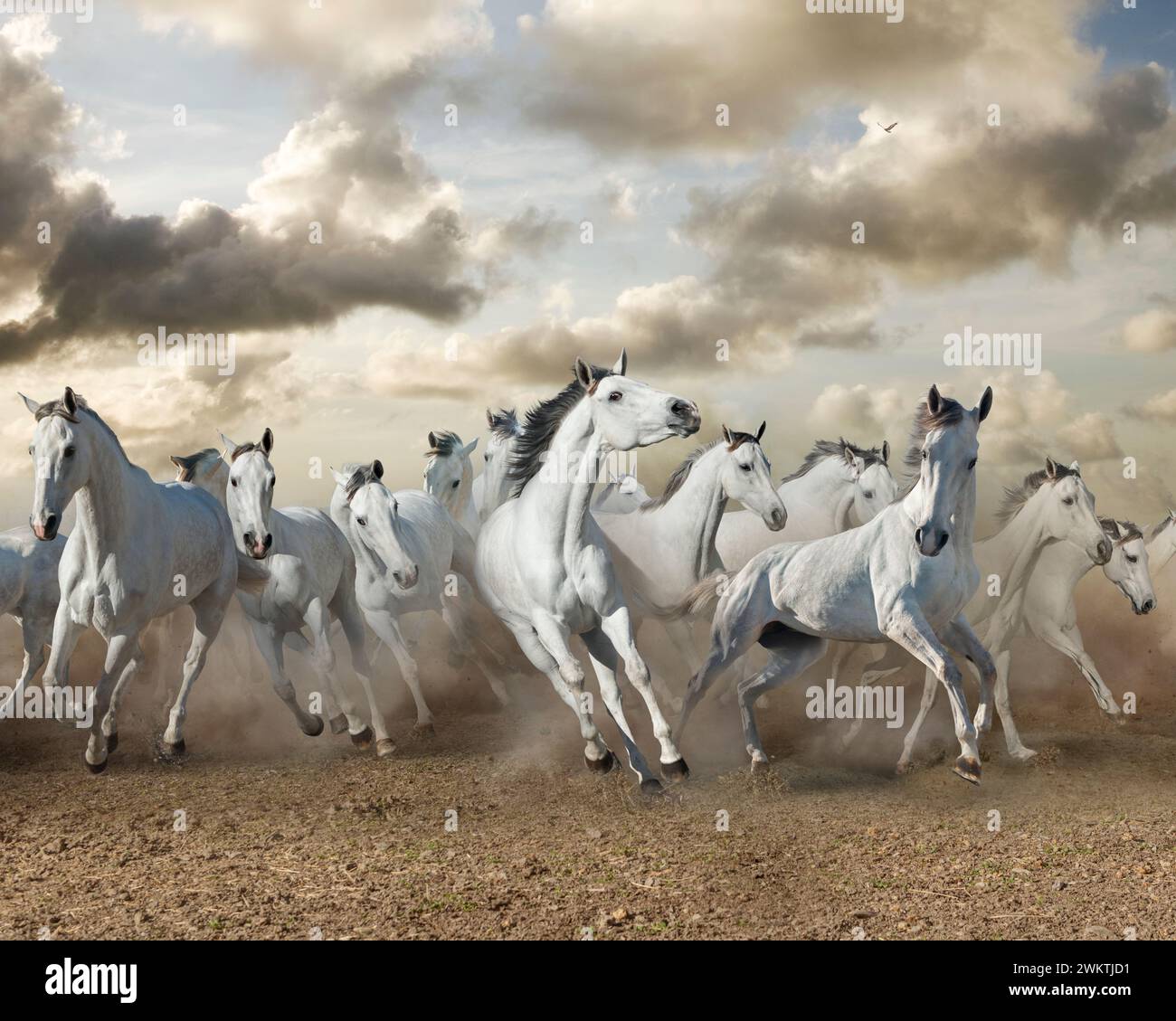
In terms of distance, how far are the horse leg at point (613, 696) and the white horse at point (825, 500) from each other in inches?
115

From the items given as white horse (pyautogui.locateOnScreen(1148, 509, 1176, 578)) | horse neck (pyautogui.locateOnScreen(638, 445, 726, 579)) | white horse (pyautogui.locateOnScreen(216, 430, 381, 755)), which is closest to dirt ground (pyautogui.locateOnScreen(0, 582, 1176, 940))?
white horse (pyautogui.locateOnScreen(216, 430, 381, 755))

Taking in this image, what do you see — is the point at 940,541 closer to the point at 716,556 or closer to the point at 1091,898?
the point at 1091,898

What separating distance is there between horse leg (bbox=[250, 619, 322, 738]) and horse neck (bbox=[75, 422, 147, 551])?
1.70m

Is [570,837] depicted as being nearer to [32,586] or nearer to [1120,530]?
[32,586]

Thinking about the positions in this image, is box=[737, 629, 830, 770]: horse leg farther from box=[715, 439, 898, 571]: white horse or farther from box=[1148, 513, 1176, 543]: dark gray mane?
box=[1148, 513, 1176, 543]: dark gray mane

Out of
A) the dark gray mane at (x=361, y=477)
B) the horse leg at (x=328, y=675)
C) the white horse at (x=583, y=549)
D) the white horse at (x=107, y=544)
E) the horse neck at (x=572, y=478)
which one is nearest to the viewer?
the white horse at (x=583, y=549)

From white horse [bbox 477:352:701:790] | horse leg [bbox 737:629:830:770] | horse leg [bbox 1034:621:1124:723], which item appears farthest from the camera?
horse leg [bbox 1034:621:1124:723]

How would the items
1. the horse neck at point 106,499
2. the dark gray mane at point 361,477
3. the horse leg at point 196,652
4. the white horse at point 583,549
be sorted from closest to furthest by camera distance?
the white horse at point 583,549 → the horse neck at point 106,499 → the horse leg at point 196,652 → the dark gray mane at point 361,477

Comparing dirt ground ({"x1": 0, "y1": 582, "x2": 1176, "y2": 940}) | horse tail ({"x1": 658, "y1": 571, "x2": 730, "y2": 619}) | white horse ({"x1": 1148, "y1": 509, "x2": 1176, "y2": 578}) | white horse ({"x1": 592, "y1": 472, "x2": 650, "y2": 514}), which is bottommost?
dirt ground ({"x1": 0, "y1": 582, "x2": 1176, "y2": 940})

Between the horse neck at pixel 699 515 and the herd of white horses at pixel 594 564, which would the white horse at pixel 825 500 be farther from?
the horse neck at pixel 699 515

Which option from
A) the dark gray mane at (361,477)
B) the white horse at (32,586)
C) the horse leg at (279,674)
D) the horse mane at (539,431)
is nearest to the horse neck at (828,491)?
the horse mane at (539,431)

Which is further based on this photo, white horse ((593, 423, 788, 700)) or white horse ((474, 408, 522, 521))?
white horse ((474, 408, 522, 521))

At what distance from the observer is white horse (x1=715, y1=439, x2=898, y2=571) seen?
37.0ft

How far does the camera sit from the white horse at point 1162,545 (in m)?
12.6
